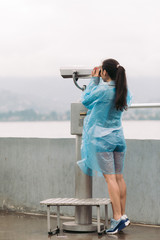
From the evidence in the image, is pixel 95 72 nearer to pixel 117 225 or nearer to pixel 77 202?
pixel 77 202

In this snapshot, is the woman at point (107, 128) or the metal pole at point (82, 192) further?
the metal pole at point (82, 192)

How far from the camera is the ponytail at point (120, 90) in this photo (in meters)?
5.20

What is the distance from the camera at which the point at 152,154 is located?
19.2ft

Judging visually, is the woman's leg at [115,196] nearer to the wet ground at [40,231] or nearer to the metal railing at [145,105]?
the wet ground at [40,231]

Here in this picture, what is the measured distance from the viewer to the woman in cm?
522

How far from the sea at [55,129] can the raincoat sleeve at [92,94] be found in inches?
25.3

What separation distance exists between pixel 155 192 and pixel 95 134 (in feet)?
3.39

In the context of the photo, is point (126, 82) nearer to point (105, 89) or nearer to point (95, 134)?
point (105, 89)

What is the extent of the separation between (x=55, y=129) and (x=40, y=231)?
140 cm

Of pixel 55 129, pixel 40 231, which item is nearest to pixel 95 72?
pixel 55 129

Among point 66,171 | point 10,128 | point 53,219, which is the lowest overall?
point 53,219

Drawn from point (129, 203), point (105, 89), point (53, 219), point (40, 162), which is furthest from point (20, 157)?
point (105, 89)

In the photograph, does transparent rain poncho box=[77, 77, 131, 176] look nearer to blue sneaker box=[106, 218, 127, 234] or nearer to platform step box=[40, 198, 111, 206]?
platform step box=[40, 198, 111, 206]

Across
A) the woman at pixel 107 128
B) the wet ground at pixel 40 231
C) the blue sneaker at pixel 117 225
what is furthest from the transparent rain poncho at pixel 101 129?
the wet ground at pixel 40 231
